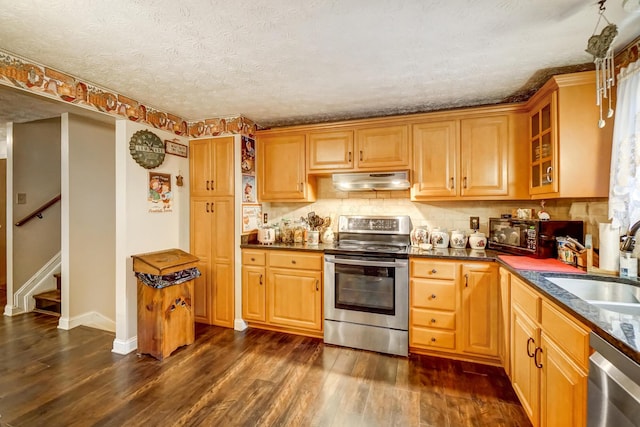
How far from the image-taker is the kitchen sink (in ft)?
4.55

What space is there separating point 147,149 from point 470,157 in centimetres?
306

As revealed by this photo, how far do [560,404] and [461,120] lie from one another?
2181 millimetres

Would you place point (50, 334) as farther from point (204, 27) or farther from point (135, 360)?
point (204, 27)

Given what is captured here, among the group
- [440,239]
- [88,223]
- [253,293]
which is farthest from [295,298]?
[88,223]

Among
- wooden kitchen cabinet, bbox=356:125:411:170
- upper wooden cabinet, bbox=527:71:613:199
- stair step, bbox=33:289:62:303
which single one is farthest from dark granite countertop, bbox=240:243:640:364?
stair step, bbox=33:289:62:303

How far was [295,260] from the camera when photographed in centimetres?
283

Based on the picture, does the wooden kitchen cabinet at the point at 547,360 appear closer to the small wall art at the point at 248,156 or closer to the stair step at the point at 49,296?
the small wall art at the point at 248,156

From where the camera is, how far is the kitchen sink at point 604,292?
139 centimetres

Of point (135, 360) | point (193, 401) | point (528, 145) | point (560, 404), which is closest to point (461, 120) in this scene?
point (528, 145)

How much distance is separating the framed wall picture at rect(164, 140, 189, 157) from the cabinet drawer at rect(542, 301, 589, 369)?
3.33 metres

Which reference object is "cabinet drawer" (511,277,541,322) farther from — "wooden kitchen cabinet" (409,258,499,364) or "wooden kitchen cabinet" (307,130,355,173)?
"wooden kitchen cabinet" (307,130,355,173)

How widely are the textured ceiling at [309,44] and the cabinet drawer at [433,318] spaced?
1.90 metres

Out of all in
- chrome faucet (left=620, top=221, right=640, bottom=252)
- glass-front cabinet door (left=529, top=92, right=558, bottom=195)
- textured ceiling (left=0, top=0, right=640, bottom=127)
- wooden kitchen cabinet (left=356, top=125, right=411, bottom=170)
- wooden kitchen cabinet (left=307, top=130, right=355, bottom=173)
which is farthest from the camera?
wooden kitchen cabinet (left=307, top=130, right=355, bottom=173)

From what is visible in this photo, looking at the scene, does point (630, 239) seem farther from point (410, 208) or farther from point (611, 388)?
point (410, 208)
